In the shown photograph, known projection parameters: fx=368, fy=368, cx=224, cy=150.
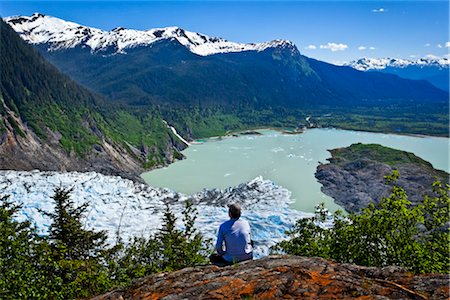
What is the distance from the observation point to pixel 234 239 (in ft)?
35.4

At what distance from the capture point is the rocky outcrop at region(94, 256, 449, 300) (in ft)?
27.3

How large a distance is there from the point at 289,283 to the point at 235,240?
237cm

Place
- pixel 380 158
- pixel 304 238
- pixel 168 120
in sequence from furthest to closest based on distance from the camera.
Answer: pixel 168 120 → pixel 380 158 → pixel 304 238

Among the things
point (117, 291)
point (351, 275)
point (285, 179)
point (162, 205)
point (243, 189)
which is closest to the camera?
point (351, 275)

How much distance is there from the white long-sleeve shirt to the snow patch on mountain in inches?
1396

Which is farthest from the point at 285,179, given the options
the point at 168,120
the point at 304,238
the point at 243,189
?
the point at 168,120

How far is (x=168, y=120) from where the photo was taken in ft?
591

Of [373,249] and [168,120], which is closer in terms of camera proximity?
[373,249]

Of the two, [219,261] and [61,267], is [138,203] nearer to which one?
[61,267]

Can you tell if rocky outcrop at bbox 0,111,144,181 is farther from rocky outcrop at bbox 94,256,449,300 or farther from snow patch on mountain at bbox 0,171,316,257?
rocky outcrop at bbox 94,256,449,300

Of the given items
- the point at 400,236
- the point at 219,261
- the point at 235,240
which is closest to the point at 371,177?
the point at 400,236

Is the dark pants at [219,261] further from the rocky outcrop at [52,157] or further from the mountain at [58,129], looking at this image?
the mountain at [58,129]

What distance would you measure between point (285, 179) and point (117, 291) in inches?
3292

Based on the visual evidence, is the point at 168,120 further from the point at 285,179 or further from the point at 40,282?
the point at 40,282
